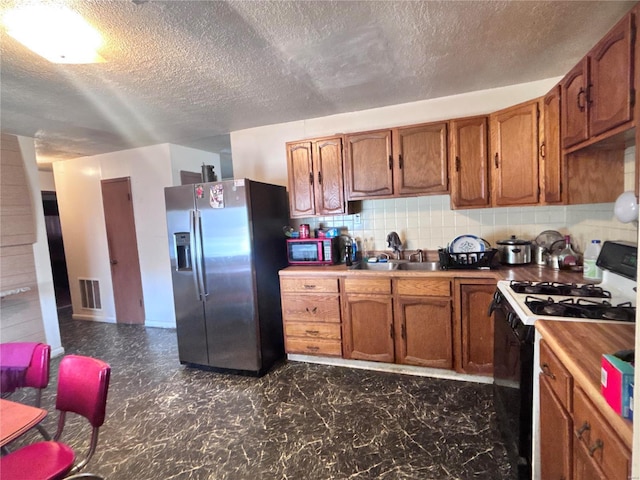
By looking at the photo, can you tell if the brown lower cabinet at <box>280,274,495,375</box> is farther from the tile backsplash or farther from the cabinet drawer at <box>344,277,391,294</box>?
the tile backsplash

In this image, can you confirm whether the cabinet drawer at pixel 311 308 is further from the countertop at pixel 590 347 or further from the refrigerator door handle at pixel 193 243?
the countertop at pixel 590 347

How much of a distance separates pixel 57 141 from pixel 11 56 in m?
2.25

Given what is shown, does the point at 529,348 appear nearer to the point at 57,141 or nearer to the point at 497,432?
the point at 497,432

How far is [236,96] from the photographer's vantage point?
8.45 ft

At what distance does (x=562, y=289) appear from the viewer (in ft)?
5.67

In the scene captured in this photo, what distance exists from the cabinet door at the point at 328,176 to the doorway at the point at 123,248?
2856mm

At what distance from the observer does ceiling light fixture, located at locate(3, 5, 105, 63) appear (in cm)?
144

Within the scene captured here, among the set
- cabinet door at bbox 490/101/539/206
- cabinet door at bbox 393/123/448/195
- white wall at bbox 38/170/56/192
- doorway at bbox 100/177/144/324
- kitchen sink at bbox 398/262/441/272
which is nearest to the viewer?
cabinet door at bbox 490/101/539/206

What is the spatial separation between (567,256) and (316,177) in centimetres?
212

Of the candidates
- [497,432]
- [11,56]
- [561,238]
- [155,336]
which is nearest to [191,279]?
[155,336]

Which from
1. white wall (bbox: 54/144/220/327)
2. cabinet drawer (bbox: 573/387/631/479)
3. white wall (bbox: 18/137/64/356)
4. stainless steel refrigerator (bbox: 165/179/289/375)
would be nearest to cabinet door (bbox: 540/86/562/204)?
cabinet drawer (bbox: 573/387/631/479)

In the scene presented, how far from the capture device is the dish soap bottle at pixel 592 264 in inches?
75.6

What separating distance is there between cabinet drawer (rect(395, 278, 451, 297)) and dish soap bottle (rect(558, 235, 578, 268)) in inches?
32.0

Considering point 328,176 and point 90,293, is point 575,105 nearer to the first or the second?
point 328,176
